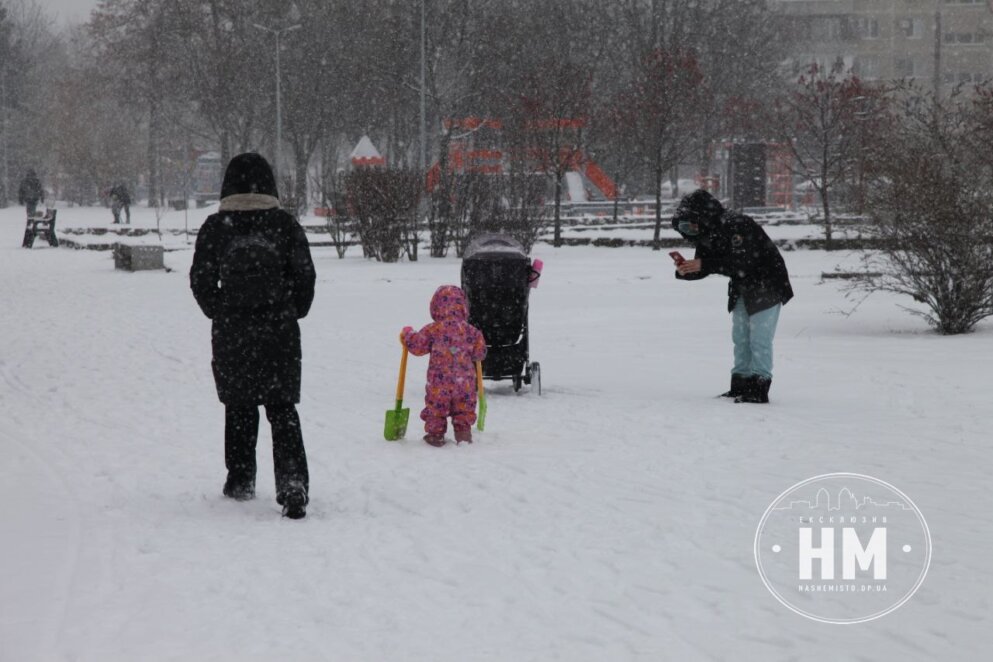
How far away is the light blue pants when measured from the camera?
29.5ft

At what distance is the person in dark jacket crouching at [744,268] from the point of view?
29.5ft

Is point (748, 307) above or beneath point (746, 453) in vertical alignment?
above

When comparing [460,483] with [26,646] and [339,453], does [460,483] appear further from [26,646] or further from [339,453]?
[26,646]

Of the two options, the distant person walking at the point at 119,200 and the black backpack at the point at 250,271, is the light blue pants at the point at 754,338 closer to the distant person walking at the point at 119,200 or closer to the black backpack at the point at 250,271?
the black backpack at the point at 250,271

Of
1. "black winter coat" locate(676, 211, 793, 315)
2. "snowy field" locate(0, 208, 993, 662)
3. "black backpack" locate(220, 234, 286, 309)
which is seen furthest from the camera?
"black winter coat" locate(676, 211, 793, 315)

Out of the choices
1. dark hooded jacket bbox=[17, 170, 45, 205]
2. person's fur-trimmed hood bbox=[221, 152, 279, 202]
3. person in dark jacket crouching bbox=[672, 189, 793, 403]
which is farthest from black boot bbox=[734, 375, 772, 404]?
dark hooded jacket bbox=[17, 170, 45, 205]

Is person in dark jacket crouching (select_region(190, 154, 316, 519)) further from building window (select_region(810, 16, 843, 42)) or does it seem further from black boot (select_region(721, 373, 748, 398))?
building window (select_region(810, 16, 843, 42))

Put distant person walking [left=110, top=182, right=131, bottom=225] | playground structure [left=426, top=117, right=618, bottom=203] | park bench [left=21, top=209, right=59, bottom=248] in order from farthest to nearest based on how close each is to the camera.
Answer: distant person walking [left=110, top=182, right=131, bottom=225] < playground structure [left=426, top=117, right=618, bottom=203] < park bench [left=21, top=209, right=59, bottom=248]

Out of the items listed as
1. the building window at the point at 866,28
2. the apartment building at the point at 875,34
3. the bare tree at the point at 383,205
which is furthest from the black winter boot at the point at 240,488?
the building window at the point at 866,28

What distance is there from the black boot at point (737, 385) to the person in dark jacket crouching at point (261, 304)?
434cm

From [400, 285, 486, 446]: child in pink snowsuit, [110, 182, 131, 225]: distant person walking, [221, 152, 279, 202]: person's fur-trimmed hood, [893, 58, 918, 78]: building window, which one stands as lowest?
[400, 285, 486, 446]: child in pink snowsuit

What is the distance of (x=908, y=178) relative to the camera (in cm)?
1357

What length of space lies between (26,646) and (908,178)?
1150 centimetres

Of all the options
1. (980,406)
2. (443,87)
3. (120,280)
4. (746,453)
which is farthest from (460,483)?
(443,87)
